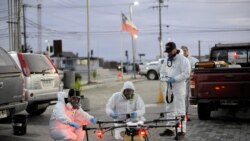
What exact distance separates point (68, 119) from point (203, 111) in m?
6.09

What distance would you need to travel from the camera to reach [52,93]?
12859mm

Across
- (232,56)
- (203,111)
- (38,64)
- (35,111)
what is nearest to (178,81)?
(203,111)

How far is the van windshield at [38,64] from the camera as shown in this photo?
12545mm

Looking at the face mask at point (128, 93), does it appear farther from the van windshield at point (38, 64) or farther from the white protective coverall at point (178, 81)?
the van windshield at point (38, 64)

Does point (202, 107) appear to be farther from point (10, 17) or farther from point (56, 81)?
point (10, 17)

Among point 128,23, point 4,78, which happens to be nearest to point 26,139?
point 4,78

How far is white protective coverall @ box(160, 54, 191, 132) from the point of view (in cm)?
945

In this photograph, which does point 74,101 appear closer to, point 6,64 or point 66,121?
point 66,121

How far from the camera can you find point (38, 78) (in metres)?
12.4

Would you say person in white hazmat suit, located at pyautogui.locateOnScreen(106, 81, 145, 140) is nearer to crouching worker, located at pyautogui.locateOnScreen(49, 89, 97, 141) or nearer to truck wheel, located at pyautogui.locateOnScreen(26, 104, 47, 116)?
crouching worker, located at pyautogui.locateOnScreen(49, 89, 97, 141)

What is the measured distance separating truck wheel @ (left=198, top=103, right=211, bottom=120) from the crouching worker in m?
5.41

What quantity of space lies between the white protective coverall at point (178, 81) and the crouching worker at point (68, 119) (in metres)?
2.63

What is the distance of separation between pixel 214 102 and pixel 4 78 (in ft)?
16.5

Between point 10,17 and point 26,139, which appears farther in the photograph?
point 10,17
